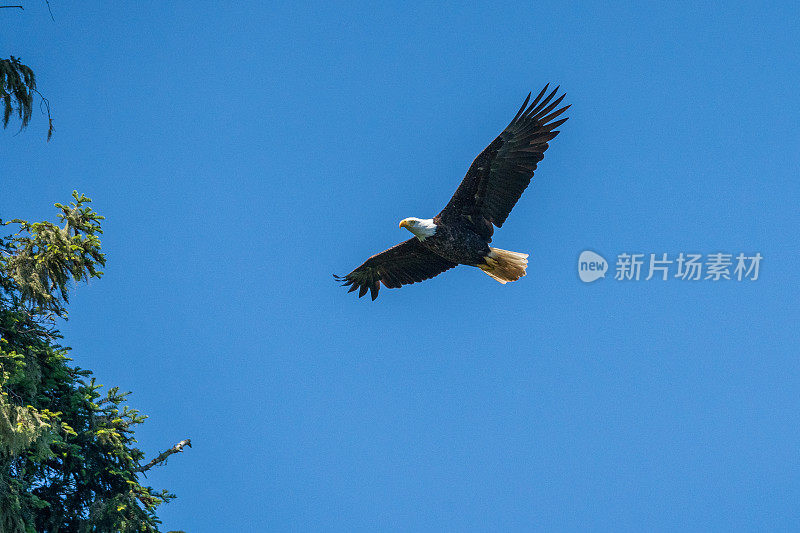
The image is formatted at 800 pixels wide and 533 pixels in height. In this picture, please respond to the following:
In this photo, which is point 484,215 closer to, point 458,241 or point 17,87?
point 458,241

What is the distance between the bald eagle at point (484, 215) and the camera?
10211mm

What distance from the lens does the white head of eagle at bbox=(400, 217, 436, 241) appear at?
10.7 m

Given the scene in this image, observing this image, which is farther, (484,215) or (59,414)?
(484,215)

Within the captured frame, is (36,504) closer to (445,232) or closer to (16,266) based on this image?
(16,266)

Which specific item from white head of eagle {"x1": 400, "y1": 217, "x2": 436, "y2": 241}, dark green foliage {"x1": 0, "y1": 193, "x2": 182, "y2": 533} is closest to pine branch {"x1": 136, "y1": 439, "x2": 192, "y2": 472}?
dark green foliage {"x1": 0, "y1": 193, "x2": 182, "y2": 533}

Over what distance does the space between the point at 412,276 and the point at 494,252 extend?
4.46 feet

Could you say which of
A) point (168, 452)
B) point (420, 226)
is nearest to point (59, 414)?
point (168, 452)

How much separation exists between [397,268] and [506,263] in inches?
61.4

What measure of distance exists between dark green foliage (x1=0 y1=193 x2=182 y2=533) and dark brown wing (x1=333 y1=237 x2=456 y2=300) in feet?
12.6

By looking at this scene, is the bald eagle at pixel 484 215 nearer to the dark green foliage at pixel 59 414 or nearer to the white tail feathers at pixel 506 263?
the white tail feathers at pixel 506 263

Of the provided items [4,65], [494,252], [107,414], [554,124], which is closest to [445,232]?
[494,252]

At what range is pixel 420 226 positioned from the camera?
10.7m

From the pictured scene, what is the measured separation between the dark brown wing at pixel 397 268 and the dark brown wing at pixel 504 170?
0.93 metres

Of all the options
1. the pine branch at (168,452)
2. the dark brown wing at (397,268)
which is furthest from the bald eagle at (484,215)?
the pine branch at (168,452)
